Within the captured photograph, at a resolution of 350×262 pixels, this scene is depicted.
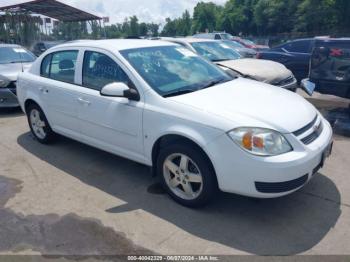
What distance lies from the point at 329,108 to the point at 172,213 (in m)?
5.47

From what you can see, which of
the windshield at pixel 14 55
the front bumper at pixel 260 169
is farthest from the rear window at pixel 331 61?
the windshield at pixel 14 55

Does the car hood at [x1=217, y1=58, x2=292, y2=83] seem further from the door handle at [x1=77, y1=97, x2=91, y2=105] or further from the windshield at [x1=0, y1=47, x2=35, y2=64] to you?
the windshield at [x1=0, y1=47, x2=35, y2=64]

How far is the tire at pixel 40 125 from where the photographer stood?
5.39 m

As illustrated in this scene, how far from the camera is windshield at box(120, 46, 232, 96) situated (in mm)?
3805

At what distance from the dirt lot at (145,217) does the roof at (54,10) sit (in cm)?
2350

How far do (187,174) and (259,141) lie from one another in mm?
826

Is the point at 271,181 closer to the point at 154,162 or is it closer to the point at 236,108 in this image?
the point at 236,108

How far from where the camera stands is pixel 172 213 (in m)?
3.54

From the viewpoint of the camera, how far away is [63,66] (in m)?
4.90

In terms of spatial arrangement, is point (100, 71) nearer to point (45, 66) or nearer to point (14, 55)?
point (45, 66)

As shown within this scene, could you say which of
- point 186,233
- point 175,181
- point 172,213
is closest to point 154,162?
point 175,181

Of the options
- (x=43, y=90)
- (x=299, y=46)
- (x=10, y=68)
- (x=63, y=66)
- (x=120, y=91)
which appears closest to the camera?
(x=120, y=91)

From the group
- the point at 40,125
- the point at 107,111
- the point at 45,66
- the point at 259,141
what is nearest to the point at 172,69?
the point at 107,111

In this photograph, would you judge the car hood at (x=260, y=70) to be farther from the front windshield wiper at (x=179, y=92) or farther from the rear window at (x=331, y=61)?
the front windshield wiper at (x=179, y=92)
